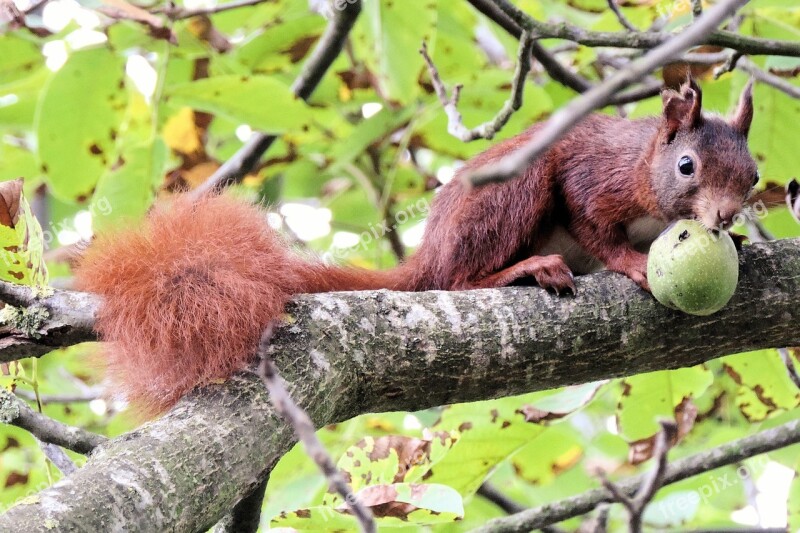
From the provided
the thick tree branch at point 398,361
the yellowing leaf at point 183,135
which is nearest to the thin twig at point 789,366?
the thick tree branch at point 398,361

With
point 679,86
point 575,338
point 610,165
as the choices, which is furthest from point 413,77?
point 575,338

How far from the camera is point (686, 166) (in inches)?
98.9

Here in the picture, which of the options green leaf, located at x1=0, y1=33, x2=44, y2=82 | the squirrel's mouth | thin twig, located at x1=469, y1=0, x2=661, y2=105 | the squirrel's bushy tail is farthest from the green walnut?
green leaf, located at x1=0, y1=33, x2=44, y2=82

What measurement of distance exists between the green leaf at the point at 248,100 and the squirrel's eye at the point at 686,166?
40.8 inches

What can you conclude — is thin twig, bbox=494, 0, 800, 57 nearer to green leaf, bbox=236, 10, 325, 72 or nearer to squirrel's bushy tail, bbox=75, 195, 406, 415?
squirrel's bushy tail, bbox=75, 195, 406, 415

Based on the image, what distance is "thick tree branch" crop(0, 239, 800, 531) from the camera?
59.7 inches

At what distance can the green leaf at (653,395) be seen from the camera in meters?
2.62

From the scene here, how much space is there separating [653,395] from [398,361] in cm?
103

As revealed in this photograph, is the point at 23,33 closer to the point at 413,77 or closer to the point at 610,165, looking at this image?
the point at 413,77

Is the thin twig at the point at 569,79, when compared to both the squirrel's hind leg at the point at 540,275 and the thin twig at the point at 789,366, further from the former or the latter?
the thin twig at the point at 789,366

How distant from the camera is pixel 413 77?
2.65 meters

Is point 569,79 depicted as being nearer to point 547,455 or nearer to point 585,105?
point 547,455

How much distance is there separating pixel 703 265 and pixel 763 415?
109 cm

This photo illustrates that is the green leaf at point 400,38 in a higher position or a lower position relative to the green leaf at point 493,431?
higher
